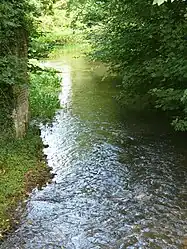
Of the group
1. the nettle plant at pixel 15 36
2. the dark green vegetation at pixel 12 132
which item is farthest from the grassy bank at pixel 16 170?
the nettle plant at pixel 15 36

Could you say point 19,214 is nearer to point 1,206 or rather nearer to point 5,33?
point 1,206

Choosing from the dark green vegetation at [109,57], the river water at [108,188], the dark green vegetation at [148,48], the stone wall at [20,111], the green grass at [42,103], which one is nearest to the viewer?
the river water at [108,188]

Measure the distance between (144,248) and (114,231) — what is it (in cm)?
67

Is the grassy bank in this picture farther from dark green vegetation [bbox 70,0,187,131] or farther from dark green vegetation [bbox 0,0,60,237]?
dark green vegetation [bbox 70,0,187,131]

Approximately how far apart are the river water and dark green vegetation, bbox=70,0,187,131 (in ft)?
3.59

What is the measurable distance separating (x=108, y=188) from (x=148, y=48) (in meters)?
5.79

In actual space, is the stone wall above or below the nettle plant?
below

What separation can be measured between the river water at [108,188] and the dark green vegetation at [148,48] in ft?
3.59

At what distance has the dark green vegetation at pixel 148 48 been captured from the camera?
408 inches

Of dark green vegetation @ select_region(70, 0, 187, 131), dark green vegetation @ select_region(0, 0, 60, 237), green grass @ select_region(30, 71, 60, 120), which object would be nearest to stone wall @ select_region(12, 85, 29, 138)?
dark green vegetation @ select_region(0, 0, 60, 237)

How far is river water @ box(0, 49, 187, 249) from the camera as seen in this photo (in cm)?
643

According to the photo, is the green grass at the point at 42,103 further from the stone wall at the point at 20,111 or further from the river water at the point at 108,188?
the stone wall at the point at 20,111

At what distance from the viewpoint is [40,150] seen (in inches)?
401

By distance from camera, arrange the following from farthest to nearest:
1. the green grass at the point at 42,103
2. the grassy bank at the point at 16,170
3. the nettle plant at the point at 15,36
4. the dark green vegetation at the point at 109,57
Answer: the green grass at the point at 42,103
the dark green vegetation at the point at 109,57
the nettle plant at the point at 15,36
the grassy bank at the point at 16,170
